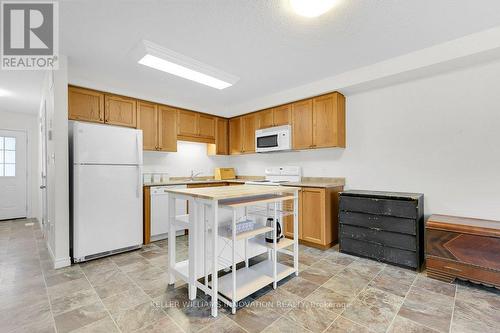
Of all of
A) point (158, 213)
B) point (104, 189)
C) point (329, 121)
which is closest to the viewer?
point (104, 189)

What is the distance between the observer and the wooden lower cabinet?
10.9 ft

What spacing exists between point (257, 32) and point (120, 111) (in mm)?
2501

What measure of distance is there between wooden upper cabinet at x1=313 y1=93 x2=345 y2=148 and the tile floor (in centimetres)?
175

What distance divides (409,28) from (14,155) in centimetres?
762

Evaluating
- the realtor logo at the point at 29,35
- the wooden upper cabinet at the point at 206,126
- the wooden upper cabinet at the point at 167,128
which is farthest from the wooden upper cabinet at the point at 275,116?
the realtor logo at the point at 29,35

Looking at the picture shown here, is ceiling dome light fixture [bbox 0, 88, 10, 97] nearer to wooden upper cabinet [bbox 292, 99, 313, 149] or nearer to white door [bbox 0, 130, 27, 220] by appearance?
white door [bbox 0, 130, 27, 220]

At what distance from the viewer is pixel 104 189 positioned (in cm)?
303

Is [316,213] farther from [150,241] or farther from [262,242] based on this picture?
[150,241]

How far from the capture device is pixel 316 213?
3.39 meters

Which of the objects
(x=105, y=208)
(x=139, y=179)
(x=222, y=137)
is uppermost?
(x=222, y=137)

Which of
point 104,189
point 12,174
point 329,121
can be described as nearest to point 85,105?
point 104,189

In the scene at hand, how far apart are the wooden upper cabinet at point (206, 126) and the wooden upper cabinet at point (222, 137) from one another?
0.41 ft

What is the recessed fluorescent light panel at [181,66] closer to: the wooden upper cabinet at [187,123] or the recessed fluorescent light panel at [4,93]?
the wooden upper cabinet at [187,123]

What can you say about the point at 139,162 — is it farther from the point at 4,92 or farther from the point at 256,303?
the point at 4,92
